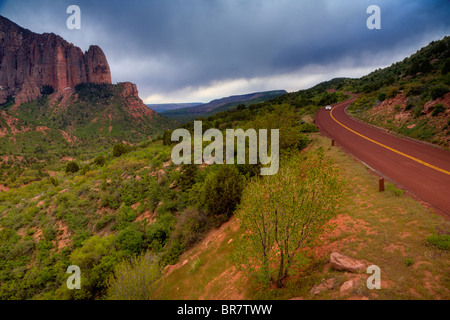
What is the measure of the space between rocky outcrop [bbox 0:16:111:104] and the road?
154038 millimetres

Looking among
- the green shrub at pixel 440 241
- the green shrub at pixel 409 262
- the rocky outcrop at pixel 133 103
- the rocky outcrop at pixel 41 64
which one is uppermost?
the rocky outcrop at pixel 41 64

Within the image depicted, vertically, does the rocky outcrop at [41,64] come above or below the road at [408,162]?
above

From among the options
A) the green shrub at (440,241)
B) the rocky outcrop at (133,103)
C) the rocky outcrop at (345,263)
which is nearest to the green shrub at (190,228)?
the rocky outcrop at (345,263)

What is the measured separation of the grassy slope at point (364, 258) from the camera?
472 centimetres

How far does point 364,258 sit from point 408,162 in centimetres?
906

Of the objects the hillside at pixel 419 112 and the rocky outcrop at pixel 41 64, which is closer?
the hillside at pixel 419 112

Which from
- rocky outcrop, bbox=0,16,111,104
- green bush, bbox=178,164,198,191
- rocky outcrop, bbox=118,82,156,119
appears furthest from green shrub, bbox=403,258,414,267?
rocky outcrop, bbox=0,16,111,104

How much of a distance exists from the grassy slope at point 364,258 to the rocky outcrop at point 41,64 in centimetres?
15312

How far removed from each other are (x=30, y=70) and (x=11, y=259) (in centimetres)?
17679

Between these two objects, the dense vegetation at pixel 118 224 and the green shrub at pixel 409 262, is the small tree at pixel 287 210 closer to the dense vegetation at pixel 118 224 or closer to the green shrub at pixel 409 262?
the green shrub at pixel 409 262

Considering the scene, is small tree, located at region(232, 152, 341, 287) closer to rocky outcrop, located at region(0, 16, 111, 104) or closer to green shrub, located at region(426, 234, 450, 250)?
green shrub, located at region(426, 234, 450, 250)

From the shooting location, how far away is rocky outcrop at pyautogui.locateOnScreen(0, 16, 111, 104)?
119 meters

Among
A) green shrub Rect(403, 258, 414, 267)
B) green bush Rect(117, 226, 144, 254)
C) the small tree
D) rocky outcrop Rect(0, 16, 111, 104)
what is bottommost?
green bush Rect(117, 226, 144, 254)

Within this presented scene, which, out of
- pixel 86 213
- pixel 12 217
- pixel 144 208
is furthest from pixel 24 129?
pixel 144 208
